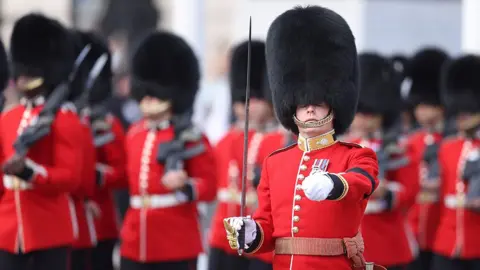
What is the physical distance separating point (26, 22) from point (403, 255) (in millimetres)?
2353

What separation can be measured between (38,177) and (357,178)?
6.01 ft

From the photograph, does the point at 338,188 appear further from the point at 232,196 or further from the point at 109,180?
the point at 232,196

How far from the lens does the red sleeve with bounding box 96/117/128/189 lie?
6.73 meters

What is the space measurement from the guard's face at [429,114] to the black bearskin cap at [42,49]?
9.41 feet

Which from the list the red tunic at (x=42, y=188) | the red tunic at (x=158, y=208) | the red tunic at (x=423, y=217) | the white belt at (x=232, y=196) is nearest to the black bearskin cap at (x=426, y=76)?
the red tunic at (x=423, y=217)

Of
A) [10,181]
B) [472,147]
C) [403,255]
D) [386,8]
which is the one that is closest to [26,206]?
[10,181]

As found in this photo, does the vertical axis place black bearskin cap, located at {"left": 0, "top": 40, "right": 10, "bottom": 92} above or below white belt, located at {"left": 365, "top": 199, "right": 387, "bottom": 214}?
above

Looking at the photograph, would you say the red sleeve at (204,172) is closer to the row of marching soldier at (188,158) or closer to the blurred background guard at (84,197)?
the row of marching soldier at (188,158)

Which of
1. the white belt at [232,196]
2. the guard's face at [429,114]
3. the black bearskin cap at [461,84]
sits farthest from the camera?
the guard's face at [429,114]

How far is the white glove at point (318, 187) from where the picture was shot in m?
4.02

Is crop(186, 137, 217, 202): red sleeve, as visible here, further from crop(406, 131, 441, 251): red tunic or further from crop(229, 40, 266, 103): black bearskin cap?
crop(406, 131, 441, 251): red tunic

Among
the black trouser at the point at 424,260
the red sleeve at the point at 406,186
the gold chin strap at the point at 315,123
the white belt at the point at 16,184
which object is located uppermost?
the gold chin strap at the point at 315,123

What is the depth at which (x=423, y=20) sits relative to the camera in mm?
12617

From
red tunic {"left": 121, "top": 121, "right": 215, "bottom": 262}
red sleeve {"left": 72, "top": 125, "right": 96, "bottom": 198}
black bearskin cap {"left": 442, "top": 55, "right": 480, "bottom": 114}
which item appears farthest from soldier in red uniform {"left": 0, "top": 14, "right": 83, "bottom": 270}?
black bearskin cap {"left": 442, "top": 55, "right": 480, "bottom": 114}
